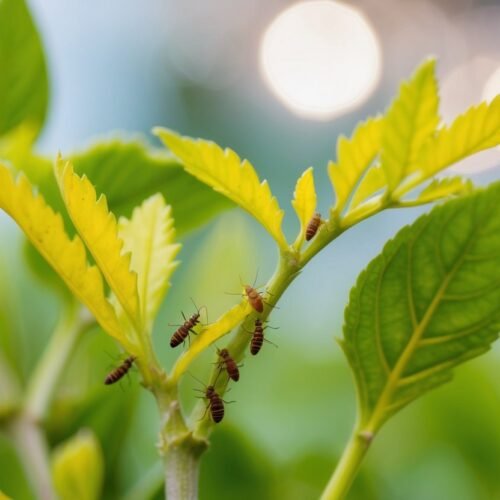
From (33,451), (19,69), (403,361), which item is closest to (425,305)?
(403,361)

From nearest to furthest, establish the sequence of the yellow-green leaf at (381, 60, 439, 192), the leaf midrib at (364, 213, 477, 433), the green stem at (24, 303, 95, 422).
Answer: the yellow-green leaf at (381, 60, 439, 192), the leaf midrib at (364, 213, 477, 433), the green stem at (24, 303, 95, 422)

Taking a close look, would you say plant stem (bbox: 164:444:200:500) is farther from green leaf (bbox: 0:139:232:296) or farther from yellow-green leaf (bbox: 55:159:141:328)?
green leaf (bbox: 0:139:232:296)

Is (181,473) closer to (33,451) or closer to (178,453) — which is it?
(178,453)

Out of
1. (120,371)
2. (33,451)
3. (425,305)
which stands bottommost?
(33,451)

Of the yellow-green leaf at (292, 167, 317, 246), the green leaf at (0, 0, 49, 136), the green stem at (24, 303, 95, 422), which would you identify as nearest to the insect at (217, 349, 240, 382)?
the yellow-green leaf at (292, 167, 317, 246)

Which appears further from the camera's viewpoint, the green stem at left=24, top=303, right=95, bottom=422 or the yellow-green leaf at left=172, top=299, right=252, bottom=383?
the green stem at left=24, top=303, right=95, bottom=422

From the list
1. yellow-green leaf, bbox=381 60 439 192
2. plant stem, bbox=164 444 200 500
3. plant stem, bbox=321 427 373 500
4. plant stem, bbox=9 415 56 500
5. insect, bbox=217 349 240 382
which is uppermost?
yellow-green leaf, bbox=381 60 439 192
